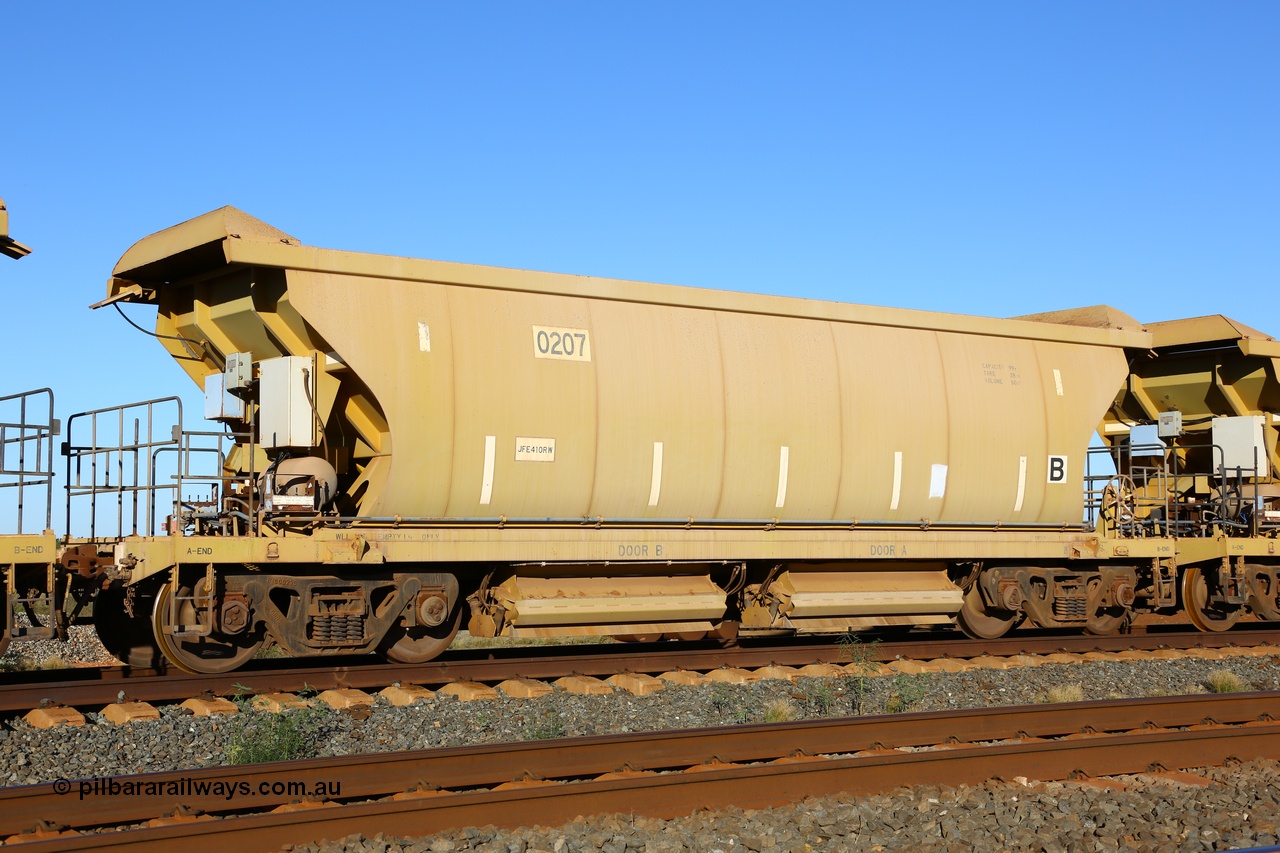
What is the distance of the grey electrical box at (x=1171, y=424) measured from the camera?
16.8 meters

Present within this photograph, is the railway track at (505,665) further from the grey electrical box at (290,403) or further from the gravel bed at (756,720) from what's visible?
the grey electrical box at (290,403)

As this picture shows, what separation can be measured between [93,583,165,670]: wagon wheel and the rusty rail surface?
18.9 feet

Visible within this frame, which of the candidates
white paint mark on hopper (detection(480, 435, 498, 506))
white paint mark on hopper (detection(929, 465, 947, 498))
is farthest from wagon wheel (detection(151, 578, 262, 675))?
white paint mark on hopper (detection(929, 465, 947, 498))

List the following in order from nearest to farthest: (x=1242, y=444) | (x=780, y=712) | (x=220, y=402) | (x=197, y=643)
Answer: (x=780, y=712) < (x=197, y=643) < (x=220, y=402) < (x=1242, y=444)

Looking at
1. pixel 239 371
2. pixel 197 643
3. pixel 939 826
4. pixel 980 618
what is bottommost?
pixel 939 826

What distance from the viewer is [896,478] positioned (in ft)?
44.7

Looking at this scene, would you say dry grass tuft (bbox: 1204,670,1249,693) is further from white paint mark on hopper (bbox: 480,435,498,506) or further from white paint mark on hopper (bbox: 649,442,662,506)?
white paint mark on hopper (bbox: 480,435,498,506)

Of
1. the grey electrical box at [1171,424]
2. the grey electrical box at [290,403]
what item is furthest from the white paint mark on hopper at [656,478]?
the grey electrical box at [1171,424]

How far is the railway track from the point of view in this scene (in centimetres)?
967

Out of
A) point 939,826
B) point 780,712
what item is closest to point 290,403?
point 780,712

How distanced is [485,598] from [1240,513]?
1122 cm

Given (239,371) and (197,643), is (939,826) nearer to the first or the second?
(197,643)

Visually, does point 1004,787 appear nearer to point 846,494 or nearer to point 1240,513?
point 846,494

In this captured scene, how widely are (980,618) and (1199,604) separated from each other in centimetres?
382
